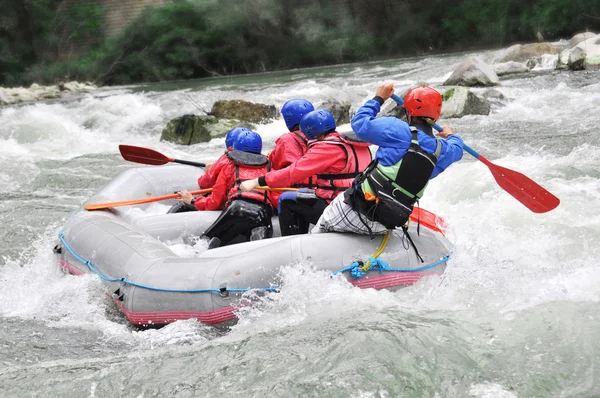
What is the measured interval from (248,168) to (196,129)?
254 inches

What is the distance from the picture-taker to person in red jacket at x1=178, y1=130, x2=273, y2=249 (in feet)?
16.7

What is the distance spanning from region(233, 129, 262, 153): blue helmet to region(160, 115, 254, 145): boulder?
6.15 meters

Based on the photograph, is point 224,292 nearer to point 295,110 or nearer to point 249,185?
point 249,185

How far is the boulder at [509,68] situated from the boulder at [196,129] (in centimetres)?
680

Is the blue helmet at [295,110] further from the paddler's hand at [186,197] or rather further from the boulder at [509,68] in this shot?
the boulder at [509,68]

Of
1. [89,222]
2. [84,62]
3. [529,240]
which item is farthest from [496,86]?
[84,62]

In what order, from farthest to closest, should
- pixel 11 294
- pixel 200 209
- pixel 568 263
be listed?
pixel 200 209 → pixel 11 294 → pixel 568 263

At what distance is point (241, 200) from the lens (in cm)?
516

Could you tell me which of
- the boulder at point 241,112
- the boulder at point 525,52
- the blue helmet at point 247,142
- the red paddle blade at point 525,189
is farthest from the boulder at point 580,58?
the blue helmet at point 247,142

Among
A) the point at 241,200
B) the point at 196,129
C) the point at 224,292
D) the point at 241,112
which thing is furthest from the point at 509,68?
the point at 224,292

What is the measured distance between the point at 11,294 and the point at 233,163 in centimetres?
182

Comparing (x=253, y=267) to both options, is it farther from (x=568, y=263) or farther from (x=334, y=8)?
(x=334, y=8)

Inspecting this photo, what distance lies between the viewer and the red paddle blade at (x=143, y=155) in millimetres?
6781

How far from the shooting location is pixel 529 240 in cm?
518
